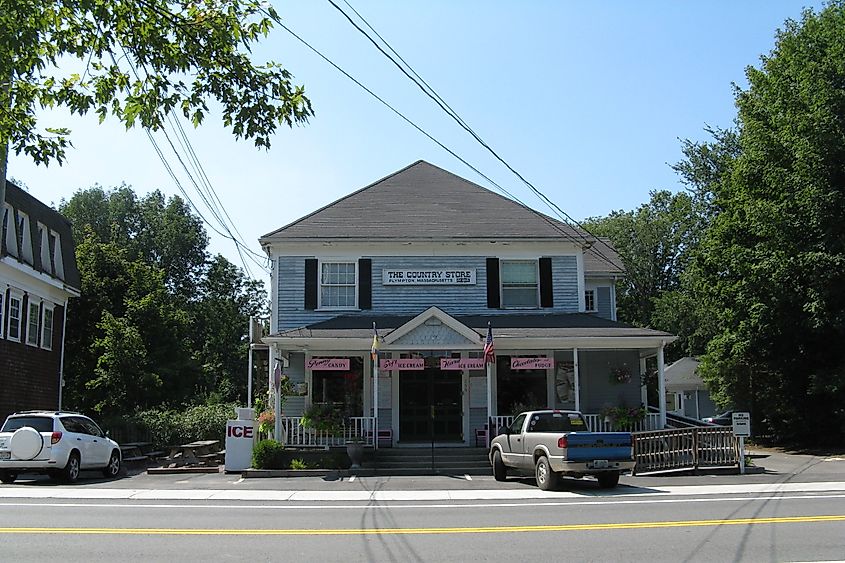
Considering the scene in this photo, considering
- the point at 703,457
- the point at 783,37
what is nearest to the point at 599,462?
the point at 703,457

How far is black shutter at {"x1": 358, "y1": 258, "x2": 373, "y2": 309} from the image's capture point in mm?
25312

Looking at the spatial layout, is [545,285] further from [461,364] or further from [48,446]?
[48,446]

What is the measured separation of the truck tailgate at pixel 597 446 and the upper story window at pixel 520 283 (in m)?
10.0

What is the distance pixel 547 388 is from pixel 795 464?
24.8 ft

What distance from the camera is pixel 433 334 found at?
22.4m

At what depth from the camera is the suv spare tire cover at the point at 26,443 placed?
725 inches

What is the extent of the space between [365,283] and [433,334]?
3923 mm

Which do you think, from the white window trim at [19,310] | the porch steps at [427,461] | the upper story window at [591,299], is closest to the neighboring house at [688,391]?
the upper story window at [591,299]

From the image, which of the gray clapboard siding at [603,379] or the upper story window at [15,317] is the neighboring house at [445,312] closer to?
the gray clapboard siding at [603,379]

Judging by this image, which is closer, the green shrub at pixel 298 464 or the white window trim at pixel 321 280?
the green shrub at pixel 298 464

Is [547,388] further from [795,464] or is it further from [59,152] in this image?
[59,152]

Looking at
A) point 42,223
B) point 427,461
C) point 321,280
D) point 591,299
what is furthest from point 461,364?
point 42,223

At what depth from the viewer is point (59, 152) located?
886 cm

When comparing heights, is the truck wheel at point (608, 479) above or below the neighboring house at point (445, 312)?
below
